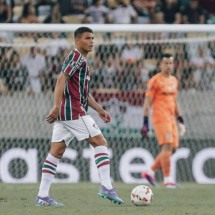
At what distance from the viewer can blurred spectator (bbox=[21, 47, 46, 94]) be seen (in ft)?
44.1

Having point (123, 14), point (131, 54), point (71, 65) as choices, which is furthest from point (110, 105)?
point (71, 65)

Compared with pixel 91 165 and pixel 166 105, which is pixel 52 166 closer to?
pixel 166 105

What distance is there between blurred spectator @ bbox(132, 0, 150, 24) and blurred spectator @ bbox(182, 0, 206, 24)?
751 mm

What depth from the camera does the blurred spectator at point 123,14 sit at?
16.5 metres

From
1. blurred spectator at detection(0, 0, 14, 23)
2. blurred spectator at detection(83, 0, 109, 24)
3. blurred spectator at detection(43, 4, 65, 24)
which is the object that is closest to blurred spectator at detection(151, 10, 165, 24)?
blurred spectator at detection(83, 0, 109, 24)

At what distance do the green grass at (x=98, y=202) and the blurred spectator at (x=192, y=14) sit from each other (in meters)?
6.13

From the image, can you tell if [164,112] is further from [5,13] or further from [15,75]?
[5,13]

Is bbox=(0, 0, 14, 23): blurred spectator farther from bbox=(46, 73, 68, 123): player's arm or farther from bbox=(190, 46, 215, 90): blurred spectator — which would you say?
bbox=(46, 73, 68, 123): player's arm

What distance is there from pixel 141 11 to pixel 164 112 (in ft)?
17.4

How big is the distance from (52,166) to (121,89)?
581 cm

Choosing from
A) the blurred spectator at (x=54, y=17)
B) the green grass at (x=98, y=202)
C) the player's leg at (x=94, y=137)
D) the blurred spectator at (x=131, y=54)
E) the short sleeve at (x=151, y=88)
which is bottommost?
the green grass at (x=98, y=202)

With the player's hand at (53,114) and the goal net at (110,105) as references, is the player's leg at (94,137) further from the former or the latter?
the goal net at (110,105)

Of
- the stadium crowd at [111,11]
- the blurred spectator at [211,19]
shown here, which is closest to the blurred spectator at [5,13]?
the stadium crowd at [111,11]

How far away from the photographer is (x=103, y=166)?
26.9 feet
